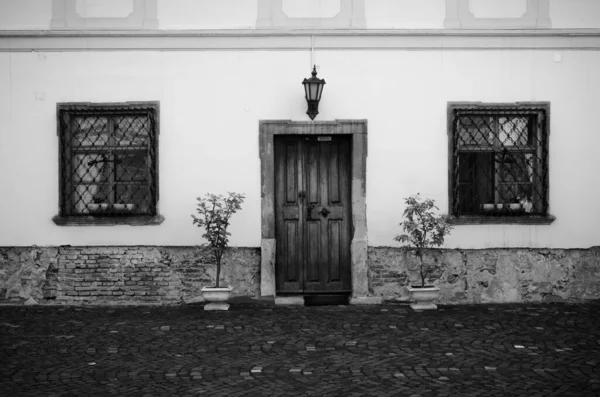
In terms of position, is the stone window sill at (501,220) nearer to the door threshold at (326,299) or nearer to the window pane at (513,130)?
the window pane at (513,130)

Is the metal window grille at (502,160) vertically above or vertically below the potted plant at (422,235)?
above

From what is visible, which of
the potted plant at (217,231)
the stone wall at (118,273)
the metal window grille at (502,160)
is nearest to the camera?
the potted plant at (217,231)

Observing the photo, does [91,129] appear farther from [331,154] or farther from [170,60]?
[331,154]

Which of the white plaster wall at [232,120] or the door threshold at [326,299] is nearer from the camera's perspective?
the white plaster wall at [232,120]

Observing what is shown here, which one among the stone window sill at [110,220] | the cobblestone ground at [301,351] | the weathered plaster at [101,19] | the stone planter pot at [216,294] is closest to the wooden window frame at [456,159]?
the cobblestone ground at [301,351]

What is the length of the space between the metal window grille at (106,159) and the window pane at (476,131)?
14.2 ft

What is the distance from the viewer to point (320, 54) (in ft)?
32.8

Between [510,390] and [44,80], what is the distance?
7.54 m

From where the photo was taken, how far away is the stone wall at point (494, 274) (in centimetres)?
998

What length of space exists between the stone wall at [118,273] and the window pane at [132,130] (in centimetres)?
150

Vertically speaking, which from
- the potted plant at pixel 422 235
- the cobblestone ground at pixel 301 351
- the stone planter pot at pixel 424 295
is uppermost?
the potted plant at pixel 422 235

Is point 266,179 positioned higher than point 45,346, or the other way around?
point 266,179

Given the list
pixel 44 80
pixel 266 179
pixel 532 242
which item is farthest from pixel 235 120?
pixel 532 242

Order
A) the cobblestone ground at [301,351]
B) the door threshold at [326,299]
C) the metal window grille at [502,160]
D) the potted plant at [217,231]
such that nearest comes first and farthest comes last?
the cobblestone ground at [301,351]
the potted plant at [217,231]
the metal window grille at [502,160]
the door threshold at [326,299]
